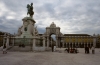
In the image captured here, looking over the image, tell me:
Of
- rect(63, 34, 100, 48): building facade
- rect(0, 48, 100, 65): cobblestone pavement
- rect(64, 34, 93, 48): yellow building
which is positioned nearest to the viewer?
rect(0, 48, 100, 65): cobblestone pavement

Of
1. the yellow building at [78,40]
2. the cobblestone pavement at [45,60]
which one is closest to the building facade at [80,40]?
the yellow building at [78,40]

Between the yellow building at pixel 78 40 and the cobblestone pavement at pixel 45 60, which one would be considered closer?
the cobblestone pavement at pixel 45 60

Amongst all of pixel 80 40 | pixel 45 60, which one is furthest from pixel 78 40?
pixel 45 60

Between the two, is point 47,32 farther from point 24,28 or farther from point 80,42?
point 24,28

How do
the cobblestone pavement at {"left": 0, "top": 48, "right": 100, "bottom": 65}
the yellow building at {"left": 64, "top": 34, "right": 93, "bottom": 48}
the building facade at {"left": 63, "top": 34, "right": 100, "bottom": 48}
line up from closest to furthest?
the cobblestone pavement at {"left": 0, "top": 48, "right": 100, "bottom": 65}, the building facade at {"left": 63, "top": 34, "right": 100, "bottom": 48}, the yellow building at {"left": 64, "top": 34, "right": 93, "bottom": 48}

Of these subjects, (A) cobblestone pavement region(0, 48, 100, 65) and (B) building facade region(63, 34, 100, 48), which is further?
(B) building facade region(63, 34, 100, 48)

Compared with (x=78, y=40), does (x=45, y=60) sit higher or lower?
lower

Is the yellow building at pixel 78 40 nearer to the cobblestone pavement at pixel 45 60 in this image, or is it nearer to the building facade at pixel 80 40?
the building facade at pixel 80 40

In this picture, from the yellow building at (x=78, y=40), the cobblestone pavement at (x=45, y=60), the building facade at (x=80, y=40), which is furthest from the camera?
the yellow building at (x=78, y=40)

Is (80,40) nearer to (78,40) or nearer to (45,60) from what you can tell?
(78,40)

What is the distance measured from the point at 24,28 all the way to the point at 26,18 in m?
2.36

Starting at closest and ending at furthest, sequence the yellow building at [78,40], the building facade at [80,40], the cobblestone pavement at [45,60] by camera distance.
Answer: the cobblestone pavement at [45,60]
the building facade at [80,40]
the yellow building at [78,40]

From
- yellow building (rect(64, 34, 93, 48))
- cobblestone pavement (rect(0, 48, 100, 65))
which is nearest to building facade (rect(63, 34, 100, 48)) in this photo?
yellow building (rect(64, 34, 93, 48))

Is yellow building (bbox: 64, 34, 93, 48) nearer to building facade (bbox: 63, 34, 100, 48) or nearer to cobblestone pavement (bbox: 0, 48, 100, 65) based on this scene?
building facade (bbox: 63, 34, 100, 48)
